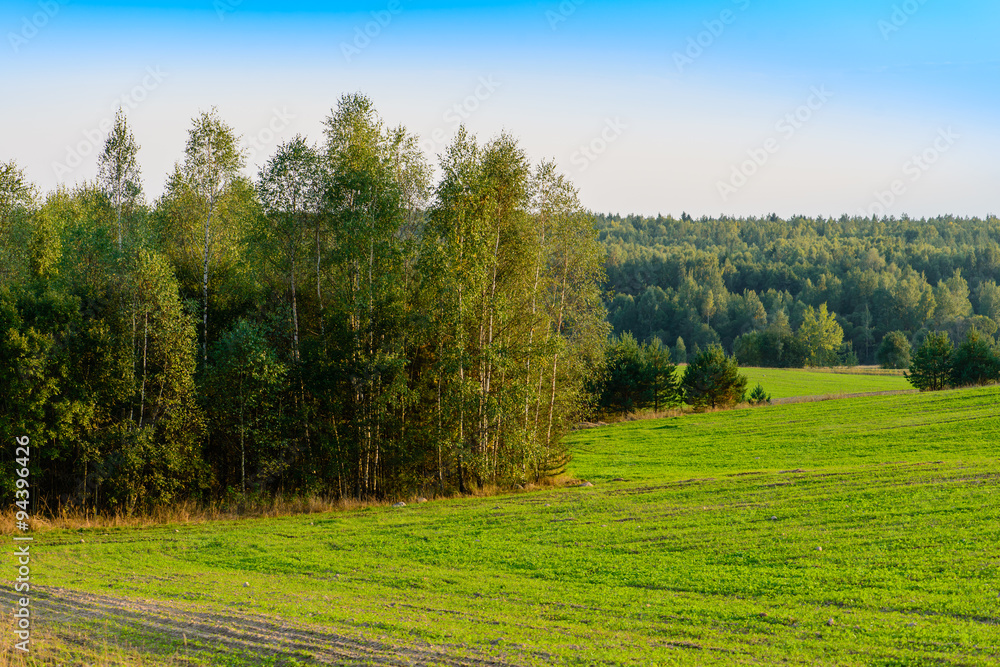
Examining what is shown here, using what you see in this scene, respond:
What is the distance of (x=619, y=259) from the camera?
153 metres

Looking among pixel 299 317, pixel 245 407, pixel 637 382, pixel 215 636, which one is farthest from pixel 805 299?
pixel 215 636

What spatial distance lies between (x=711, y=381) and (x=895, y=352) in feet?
185

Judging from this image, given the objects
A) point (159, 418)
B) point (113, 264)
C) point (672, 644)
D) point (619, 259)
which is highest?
point (619, 259)

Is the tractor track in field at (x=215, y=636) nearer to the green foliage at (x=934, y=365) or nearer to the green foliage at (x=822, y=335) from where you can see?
the green foliage at (x=934, y=365)

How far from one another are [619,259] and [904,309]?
54545mm

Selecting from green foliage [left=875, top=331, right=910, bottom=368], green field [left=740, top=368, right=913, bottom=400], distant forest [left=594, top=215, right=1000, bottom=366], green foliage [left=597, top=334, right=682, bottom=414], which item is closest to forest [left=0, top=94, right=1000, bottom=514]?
green foliage [left=597, top=334, right=682, bottom=414]

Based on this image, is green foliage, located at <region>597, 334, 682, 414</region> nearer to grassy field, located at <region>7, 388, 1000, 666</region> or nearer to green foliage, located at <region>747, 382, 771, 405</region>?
green foliage, located at <region>747, 382, 771, 405</region>

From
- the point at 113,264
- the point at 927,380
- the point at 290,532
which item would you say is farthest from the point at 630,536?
the point at 927,380

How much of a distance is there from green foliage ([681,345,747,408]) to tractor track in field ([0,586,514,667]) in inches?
2082

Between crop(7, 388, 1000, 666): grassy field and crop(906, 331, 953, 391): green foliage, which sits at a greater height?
crop(906, 331, 953, 391): green foliage

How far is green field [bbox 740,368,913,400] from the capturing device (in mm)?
73125

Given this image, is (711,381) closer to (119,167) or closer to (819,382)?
(819,382)

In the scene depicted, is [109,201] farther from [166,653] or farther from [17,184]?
[166,653]

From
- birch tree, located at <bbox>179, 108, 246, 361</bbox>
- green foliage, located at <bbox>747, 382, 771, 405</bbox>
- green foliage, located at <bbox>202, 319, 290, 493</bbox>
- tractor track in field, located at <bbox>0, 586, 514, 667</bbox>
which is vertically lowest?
green foliage, located at <bbox>747, 382, 771, 405</bbox>
